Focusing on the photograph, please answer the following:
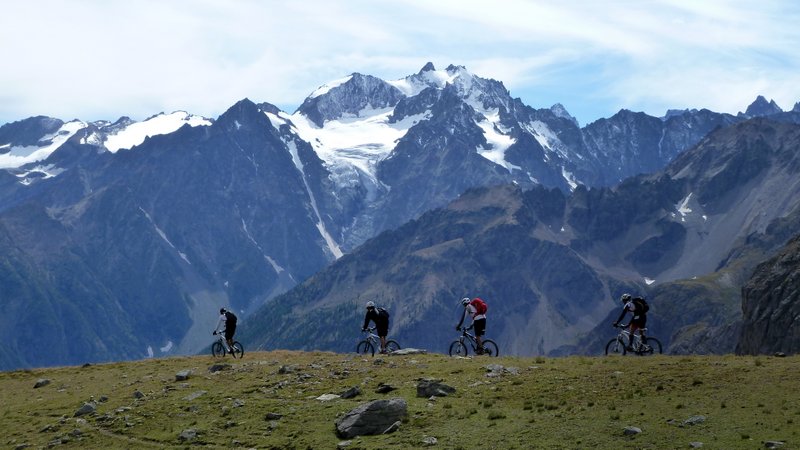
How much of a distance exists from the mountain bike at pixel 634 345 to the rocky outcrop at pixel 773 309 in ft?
368

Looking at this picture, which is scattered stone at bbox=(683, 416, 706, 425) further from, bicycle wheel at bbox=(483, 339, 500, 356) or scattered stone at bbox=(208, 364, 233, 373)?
scattered stone at bbox=(208, 364, 233, 373)

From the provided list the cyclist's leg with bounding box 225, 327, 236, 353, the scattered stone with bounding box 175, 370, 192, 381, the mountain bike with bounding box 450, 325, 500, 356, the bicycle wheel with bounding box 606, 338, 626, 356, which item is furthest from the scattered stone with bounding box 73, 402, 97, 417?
the bicycle wheel with bounding box 606, 338, 626, 356

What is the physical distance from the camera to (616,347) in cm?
5750

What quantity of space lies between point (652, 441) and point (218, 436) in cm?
1880

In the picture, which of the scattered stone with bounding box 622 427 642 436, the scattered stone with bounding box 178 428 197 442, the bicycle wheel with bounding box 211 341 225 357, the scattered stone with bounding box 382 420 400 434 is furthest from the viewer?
the bicycle wheel with bounding box 211 341 225 357

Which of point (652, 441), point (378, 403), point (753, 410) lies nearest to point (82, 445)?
point (378, 403)

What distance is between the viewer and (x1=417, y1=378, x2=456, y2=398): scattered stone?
1795 inches

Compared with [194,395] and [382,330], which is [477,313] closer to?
[382,330]

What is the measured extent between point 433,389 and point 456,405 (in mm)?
2248

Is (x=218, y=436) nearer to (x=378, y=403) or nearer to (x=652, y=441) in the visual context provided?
(x=378, y=403)

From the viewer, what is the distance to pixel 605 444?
3666cm

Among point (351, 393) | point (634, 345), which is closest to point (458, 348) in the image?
point (634, 345)

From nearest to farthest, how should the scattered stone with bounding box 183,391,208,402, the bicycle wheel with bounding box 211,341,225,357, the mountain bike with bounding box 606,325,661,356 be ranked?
the scattered stone with bounding box 183,391,208,402
the mountain bike with bounding box 606,325,661,356
the bicycle wheel with bounding box 211,341,225,357

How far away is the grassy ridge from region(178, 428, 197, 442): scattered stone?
7.5 inches
